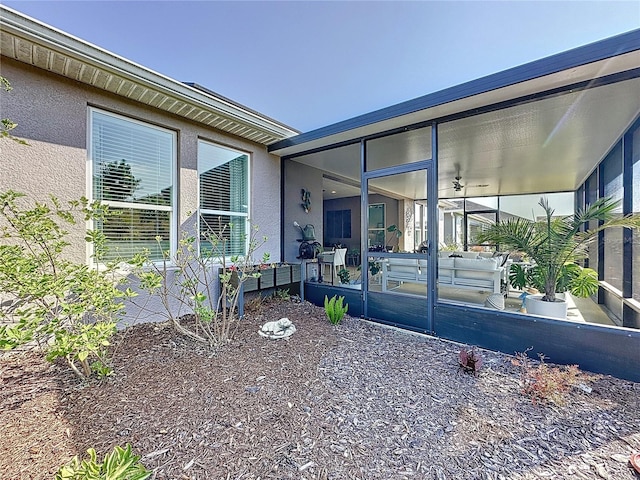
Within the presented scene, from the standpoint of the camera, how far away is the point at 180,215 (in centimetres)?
469

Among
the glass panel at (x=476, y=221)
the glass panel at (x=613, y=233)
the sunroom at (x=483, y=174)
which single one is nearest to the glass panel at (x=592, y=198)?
the sunroom at (x=483, y=174)

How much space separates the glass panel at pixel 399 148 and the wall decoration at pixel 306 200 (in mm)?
1972

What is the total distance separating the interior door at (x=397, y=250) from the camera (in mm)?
4457

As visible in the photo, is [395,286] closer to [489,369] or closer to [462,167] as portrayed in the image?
[489,369]

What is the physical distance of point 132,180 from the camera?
13.9 ft

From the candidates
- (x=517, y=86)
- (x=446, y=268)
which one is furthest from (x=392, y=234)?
(x=517, y=86)

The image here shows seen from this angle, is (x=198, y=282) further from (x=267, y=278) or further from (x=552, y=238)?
(x=552, y=238)

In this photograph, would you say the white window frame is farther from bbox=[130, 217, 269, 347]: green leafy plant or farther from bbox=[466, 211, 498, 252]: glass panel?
bbox=[466, 211, 498, 252]: glass panel

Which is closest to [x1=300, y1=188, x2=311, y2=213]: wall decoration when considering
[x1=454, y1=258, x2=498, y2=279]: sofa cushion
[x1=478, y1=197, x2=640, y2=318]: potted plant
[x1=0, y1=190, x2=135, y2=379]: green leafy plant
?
[x1=454, y1=258, x2=498, y2=279]: sofa cushion

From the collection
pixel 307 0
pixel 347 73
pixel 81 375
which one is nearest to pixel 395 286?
pixel 81 375

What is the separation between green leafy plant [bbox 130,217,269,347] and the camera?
3596 millimetres

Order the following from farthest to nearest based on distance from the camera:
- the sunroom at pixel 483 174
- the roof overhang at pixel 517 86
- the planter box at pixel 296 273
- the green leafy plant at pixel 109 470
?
the planter box at pixel 296 273, the sunroom at pixel 483 174, the roof overhang at pixel 517 86, the green leafy plant at pixel 109 470

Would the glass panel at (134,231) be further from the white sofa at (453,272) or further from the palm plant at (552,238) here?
the palm plant at (552,238)

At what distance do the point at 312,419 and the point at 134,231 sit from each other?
3644mm
